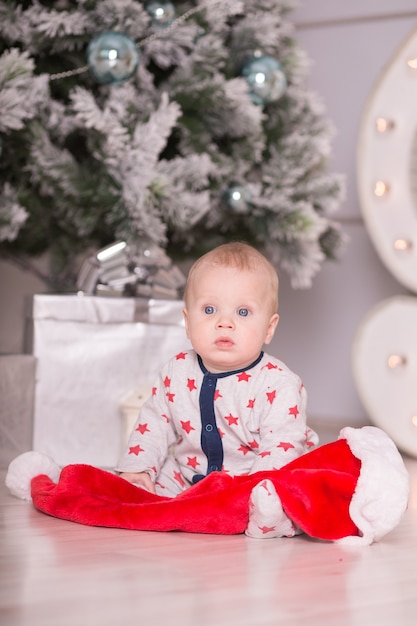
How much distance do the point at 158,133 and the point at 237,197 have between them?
27 centimetres

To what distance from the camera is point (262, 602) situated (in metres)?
0.78

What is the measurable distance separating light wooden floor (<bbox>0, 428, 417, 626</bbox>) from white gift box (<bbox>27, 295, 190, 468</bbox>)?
17.2 inches

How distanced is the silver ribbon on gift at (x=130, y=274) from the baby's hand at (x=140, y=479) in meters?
0.47

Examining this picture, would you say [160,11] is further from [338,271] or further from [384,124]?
[338,271]

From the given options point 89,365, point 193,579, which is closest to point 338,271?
point 89,365

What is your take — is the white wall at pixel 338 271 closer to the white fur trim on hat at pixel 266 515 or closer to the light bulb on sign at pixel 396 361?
the light bulb on sign at pixel 396 361

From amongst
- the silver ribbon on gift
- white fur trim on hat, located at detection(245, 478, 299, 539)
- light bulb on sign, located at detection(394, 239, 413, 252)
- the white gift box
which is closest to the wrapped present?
the white gift box

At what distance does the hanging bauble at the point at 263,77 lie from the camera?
5.81ft

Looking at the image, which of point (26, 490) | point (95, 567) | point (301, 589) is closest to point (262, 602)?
point (301, 589)

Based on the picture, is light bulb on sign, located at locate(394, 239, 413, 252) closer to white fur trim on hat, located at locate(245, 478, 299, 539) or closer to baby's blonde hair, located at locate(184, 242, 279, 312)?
baby's blonde hair, located at locate(184, 242, 279, 312)

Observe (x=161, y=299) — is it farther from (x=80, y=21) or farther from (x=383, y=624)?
(x=383, y=624)

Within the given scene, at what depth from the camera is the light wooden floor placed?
2.41 ft

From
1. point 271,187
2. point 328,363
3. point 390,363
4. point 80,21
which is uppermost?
point 80,21

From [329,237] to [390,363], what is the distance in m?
0.36
